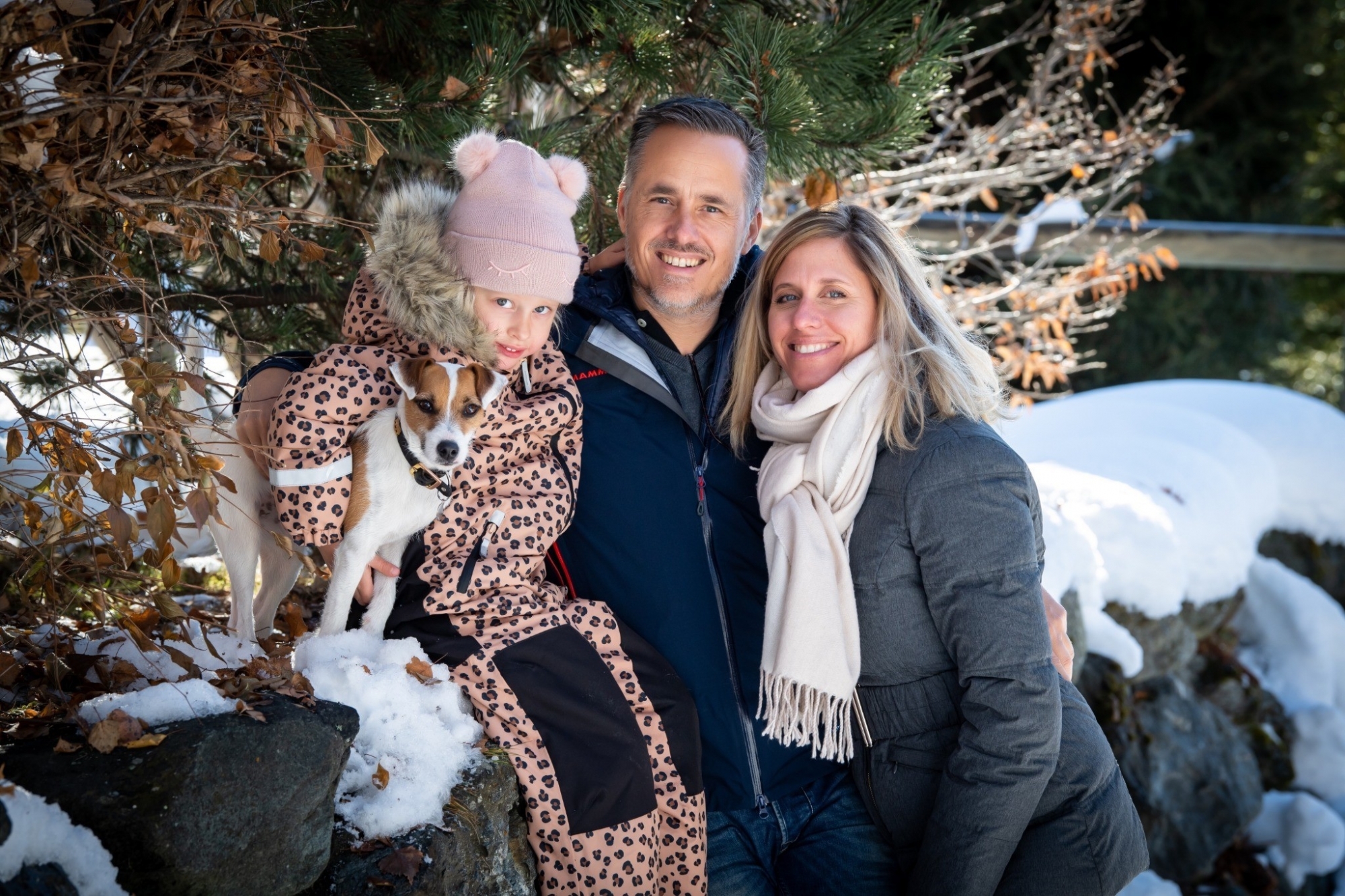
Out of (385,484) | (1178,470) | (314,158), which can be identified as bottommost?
(1178,470)

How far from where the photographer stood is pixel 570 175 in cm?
274

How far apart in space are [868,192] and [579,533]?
3.09 meters

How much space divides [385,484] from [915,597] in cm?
146

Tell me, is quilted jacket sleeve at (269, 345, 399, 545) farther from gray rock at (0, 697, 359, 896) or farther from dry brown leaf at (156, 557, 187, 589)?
gray rock at (0, 697, 359, 896)

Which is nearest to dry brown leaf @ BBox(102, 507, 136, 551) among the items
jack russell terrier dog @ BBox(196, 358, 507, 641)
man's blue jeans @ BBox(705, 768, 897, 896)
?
jack russell terrier dog @ BBox(196, 358, 507, 641)

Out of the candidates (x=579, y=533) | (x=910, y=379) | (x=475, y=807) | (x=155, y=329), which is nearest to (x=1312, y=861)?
(x=910, y=379)

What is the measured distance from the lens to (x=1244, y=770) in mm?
4984

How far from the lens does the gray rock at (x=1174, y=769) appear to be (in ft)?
15.3

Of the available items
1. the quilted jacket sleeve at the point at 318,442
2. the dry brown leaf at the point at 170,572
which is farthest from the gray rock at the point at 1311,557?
the dry brown leaf at the point at 170,572

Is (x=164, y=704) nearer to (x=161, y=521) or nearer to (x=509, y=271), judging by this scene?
(x=161, y=521)

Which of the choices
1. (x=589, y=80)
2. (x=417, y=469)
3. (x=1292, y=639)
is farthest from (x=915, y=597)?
(x=1292, y=639)

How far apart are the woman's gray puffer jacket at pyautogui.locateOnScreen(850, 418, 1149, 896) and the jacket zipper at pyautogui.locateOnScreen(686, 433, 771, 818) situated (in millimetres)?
337

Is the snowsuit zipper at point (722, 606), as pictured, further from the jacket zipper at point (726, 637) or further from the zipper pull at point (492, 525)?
the zipper pull at point (492, 525)

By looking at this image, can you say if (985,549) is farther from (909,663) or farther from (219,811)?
(219,811)
